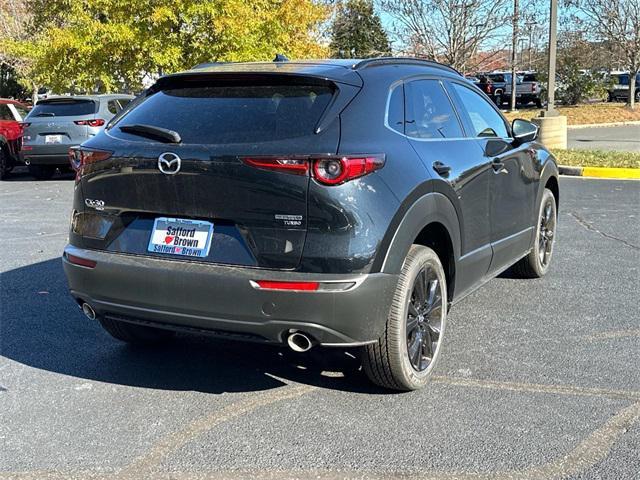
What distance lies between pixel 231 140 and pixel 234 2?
14651 mm

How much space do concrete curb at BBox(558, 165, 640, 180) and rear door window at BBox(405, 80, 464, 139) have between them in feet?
31.7

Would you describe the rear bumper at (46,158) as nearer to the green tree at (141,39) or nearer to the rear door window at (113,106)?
the rear door window at (113,106)

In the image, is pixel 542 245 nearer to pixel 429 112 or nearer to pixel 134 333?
pixel 429 112

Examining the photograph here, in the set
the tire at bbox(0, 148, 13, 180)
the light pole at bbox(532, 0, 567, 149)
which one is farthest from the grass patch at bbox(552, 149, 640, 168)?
the tire at bbox(0, 148, 13, 180)

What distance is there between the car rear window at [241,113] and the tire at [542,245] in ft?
9.68

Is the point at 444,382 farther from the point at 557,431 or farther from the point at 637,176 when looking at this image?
the point at 637,176

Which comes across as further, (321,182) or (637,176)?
(637,176)

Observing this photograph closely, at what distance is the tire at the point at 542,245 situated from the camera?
5.91 metres

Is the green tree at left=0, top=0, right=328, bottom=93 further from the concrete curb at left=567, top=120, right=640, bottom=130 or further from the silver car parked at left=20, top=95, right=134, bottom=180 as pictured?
the concrete curb at left=567, top=120, right=640, bottom=130

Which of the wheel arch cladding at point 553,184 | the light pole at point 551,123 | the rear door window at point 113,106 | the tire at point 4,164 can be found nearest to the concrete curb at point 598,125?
the light pole at point 551,123

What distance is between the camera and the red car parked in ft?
48.2

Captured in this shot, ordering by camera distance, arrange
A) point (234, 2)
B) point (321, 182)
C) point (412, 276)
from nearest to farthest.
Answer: point (321, 182)
point (412, 276)
point (234, 2)

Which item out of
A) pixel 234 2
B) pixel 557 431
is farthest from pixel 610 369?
pixel 234 2

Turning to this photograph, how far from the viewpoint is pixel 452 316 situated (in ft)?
17.0
